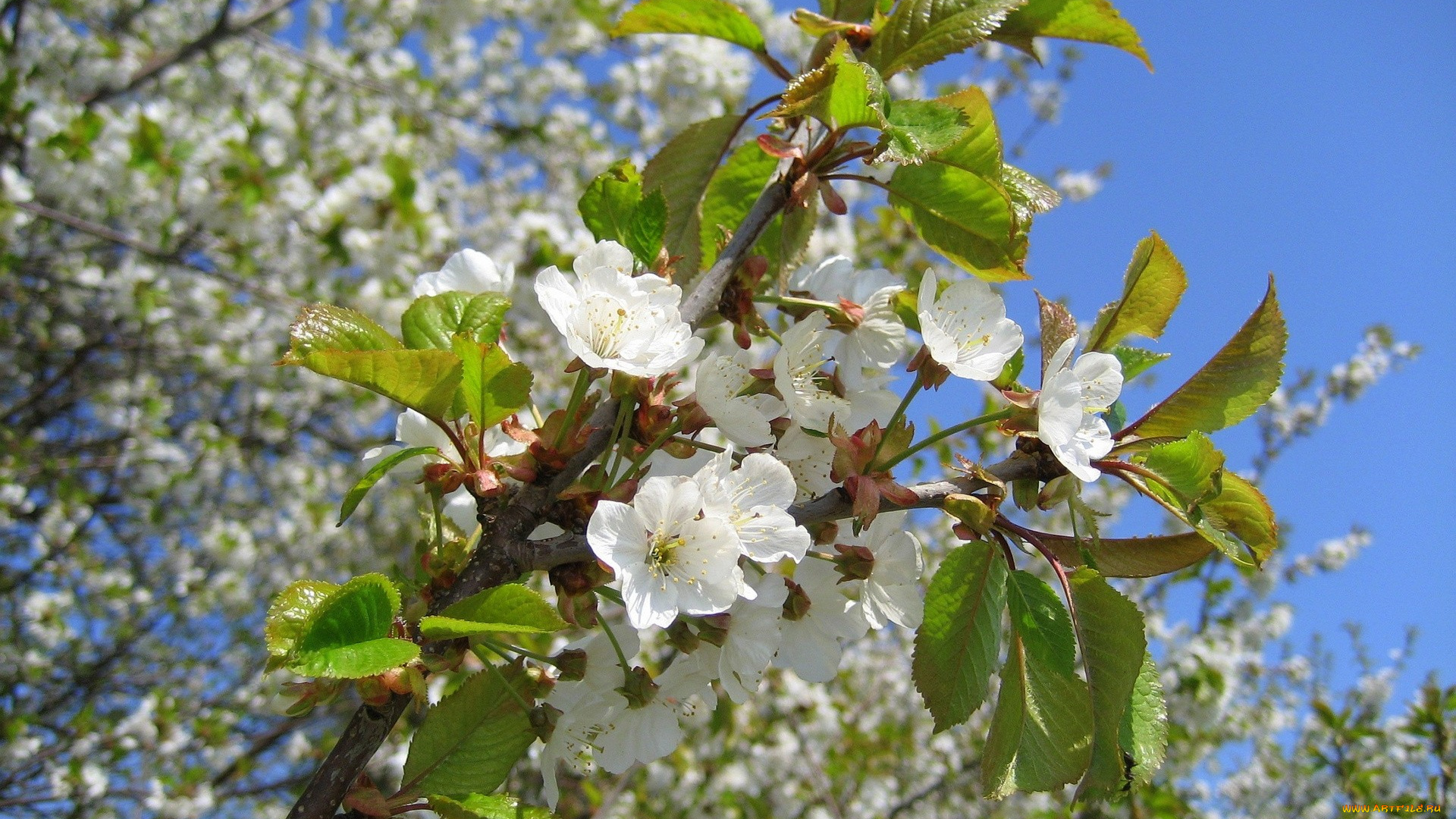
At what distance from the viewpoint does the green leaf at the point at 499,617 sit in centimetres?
78

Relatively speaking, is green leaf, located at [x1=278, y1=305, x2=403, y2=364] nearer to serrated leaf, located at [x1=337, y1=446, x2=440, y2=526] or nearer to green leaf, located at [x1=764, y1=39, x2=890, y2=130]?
serrated leaf, located at [x1=337, y1=446, x2=440, y2=526]

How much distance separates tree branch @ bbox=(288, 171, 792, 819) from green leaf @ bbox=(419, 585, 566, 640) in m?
0.12

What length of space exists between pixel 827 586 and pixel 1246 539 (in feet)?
1.63

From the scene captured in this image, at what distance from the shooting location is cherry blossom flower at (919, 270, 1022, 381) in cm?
101

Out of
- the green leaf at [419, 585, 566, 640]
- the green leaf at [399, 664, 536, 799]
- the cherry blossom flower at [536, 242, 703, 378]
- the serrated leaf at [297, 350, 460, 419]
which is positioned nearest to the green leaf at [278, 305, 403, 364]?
the serrated leaf at [297, 350, 460, 419]

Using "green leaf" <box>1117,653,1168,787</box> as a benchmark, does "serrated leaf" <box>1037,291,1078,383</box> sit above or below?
above

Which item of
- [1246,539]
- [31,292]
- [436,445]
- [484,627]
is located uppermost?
[31,292]

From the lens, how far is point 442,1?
19.4 ft

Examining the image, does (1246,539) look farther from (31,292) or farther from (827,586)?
(31,292)

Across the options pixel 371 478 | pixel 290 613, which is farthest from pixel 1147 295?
pixel 290 613

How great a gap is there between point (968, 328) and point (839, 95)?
33 centimetres

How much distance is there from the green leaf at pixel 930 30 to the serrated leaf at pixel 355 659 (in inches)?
36.6

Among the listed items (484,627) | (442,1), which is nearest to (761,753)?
(484,627)

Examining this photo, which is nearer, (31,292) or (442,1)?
(31,292)
